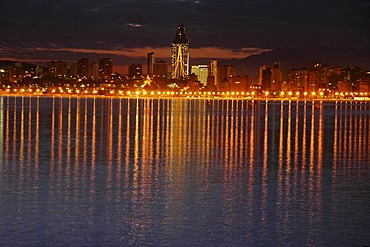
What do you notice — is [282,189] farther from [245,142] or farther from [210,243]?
[245,142]

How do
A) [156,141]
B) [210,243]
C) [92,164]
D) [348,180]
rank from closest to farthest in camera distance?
1. [210,243]
2. [348,180]
3. [92,164]
4. [156,141]

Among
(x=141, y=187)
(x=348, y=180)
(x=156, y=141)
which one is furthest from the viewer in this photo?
(x=156, y=141)

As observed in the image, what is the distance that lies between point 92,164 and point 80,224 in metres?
9.55

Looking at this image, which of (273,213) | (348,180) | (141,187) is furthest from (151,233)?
(348,180)

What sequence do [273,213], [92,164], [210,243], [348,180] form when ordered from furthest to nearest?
[92,164] → [348,180] → [273,213] → [210,243]

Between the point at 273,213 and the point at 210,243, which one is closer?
the point at 210,243

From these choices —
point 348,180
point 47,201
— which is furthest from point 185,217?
point 348,180

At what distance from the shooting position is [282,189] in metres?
19.2

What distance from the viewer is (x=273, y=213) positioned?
15.9 m

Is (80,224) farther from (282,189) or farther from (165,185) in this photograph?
(282,189)

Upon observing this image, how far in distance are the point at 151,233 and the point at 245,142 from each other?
69.8 feet

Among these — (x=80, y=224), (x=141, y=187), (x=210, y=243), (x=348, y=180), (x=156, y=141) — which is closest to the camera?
(x=210, y=243)

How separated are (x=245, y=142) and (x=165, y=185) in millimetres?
15651

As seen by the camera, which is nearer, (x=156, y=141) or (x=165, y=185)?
(x=165, y=185)
